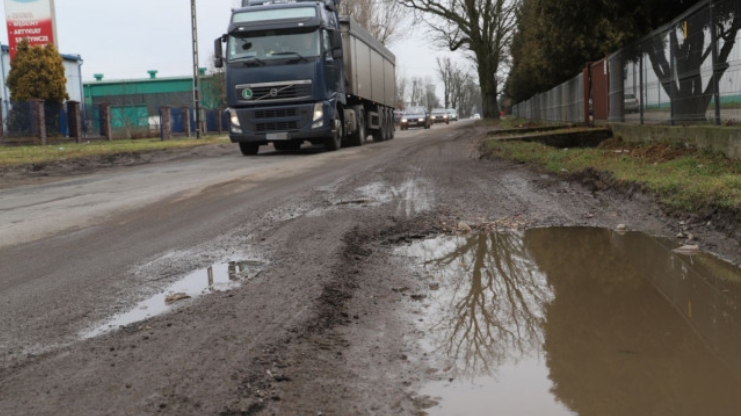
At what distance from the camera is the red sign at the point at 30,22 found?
3600cm

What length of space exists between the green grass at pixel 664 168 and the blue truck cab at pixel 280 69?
5375 millimetres

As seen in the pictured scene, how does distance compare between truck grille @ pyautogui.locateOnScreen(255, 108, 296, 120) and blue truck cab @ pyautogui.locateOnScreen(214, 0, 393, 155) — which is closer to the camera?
blue truck cab @ pyautogui.locateOnScreen(214, 0, 393, 155)

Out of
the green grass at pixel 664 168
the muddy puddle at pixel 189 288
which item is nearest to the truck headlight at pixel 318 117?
the green grass at pixel 664 168

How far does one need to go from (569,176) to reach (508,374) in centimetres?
707

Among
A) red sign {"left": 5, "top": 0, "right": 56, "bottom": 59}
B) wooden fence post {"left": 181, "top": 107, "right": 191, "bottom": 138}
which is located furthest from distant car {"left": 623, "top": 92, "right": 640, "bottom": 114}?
red sign {"left": 5, "top": 0, "right": 56, "bottom": 59}

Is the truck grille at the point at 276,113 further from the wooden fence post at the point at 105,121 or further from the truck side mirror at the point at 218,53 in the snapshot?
the wooden fence post at the point at 105,121

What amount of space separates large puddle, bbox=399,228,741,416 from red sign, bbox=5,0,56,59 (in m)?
36.0

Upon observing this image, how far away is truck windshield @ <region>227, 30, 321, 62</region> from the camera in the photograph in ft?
57.1

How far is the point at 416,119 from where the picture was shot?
51.7 meters

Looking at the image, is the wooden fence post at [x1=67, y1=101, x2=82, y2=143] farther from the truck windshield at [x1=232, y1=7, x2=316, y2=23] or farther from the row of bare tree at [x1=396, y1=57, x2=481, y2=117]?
the row of bare tree at [x1=396, y1=57, x2=481, y2=117]

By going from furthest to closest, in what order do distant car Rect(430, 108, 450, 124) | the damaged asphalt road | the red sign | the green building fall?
1. distant car Rect(430, 108, 450, 124)
2. the green building
3. the red sign
4. the damaged asphalt road

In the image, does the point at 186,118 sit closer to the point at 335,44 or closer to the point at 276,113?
the point at 276,113

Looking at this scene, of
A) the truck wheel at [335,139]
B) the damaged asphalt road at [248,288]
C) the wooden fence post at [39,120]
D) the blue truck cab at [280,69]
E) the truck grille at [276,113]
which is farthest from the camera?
the wooden fence post at [39,120]

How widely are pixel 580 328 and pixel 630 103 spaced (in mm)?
11877
